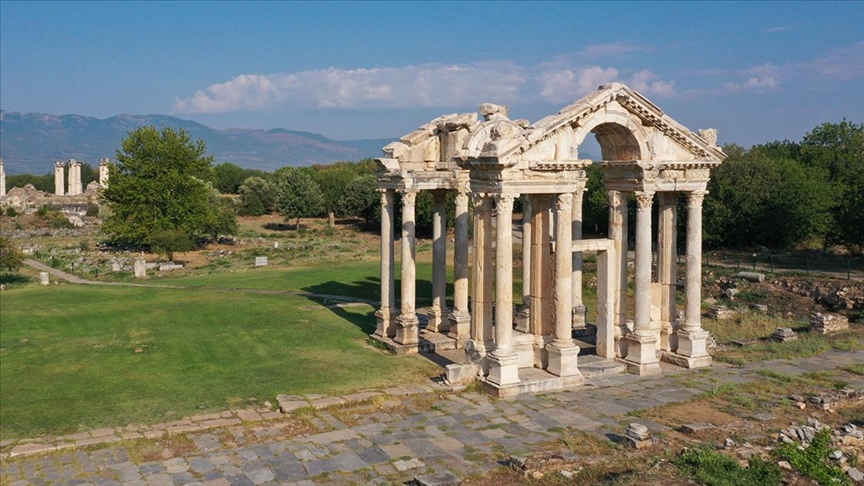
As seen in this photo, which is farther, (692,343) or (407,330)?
(407,330)

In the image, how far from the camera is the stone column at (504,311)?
1756 centimetres

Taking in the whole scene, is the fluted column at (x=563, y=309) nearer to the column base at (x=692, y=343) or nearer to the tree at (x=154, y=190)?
the column base at (x=692, y=343)

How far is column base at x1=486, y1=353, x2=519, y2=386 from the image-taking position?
57.5ft

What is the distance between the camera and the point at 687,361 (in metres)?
20.0

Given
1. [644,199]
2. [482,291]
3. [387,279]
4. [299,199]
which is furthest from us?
[299,199]

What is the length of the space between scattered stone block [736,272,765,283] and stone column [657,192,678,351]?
17.2m

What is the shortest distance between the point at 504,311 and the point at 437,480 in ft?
21.1

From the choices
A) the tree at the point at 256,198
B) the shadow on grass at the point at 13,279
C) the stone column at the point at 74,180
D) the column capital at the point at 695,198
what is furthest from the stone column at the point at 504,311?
the stone column at the point at 74,180

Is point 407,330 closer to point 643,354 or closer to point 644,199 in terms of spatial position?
point 643,354

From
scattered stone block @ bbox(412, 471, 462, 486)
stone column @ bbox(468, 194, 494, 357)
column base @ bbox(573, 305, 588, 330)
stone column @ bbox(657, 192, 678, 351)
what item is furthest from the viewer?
column base @ bbox(573, 305, 588, 330)

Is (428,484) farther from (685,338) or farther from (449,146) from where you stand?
(449,146)

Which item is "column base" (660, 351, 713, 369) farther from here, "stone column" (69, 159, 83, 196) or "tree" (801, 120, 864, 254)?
"stone column" (69, 159, 83, 196)

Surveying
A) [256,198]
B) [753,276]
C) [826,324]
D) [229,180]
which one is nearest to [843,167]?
[753,276]

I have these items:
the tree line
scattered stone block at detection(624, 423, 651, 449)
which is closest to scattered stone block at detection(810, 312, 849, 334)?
scattered stone block at detection(624, 423, 651, 449)
